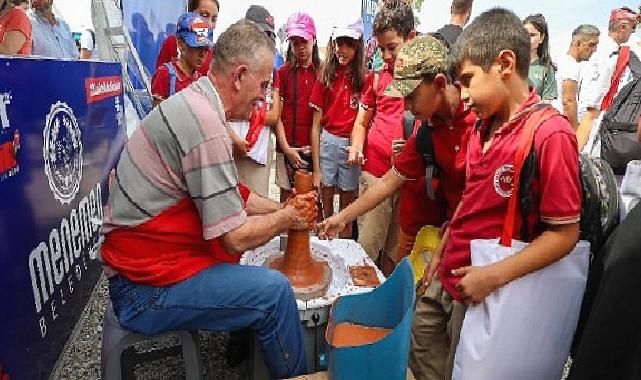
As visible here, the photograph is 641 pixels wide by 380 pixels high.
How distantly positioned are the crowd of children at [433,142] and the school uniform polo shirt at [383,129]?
10 mm

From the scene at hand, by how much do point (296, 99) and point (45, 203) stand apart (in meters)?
2.15

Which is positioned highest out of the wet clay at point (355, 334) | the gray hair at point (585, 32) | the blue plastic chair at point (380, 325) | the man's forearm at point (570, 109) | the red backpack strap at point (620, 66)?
the gray hair at point (585, 32)

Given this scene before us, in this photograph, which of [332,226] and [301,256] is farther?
[332,226]

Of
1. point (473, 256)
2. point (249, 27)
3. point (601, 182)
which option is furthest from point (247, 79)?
point (601, 182)

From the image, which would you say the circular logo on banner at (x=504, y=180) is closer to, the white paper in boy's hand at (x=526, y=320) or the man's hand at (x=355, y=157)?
the white paper in boy's hand at (x=526, y=320)

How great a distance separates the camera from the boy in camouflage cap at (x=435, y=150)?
7.13ft

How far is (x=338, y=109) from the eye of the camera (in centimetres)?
396

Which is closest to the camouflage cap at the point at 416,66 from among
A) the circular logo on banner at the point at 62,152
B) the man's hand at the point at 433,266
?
the man's hand at the point at 433,266

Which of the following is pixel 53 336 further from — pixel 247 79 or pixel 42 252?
pixel 247 79

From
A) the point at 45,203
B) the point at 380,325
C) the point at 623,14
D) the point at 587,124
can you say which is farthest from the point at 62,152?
the point at 623,14

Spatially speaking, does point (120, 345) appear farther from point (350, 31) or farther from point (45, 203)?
point (350, 31)

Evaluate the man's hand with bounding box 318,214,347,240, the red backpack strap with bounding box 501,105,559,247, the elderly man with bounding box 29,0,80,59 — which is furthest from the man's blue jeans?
the elderly man with bounding box 29,0,80,59

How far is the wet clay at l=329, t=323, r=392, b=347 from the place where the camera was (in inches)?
76.4

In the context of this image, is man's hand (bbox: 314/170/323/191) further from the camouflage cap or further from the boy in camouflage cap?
the camouflage cap
